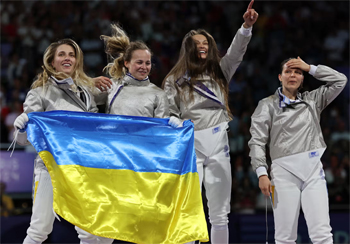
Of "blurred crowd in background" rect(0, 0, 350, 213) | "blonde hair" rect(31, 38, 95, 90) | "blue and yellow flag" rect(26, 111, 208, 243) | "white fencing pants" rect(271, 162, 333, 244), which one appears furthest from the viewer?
"blurred crowd in background" rect(0, 0, 350, 213)

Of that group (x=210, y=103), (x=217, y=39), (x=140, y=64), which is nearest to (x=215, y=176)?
(x=210, y=103)

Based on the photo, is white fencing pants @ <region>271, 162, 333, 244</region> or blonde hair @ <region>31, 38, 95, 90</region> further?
blonde hair @ <region>31, 38, 95, 90</region>

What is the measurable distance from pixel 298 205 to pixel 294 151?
0.42m

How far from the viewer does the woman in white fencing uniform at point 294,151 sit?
3711 mm

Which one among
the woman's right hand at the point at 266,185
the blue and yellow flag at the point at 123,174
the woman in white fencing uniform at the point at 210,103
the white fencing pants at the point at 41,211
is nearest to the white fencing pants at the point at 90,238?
the blue and yellow flag at the point at 123,174

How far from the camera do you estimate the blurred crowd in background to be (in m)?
7.75

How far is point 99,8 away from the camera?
9.66 meters

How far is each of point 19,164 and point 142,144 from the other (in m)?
3.20

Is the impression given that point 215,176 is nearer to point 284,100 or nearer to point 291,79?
point 284,100

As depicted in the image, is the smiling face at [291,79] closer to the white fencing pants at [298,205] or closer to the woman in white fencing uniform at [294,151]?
the woman in white fencing uniform at [294,151]

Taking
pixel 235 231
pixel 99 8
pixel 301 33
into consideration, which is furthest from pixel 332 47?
pixel 235 231

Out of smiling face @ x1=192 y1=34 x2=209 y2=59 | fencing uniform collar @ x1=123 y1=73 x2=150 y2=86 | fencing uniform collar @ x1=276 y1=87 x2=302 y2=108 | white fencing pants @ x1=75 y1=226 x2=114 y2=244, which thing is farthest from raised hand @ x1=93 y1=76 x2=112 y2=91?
fencing uniform collar @ x1=276 y1=87 x2=302 y2=108

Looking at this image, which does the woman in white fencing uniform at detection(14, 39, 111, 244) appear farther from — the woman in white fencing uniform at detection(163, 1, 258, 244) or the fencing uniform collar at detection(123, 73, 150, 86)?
the woman in white fencing uniform at detection(163, 1, 258, 244)

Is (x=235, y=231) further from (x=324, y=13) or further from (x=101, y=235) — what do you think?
(x=324, y=13)
